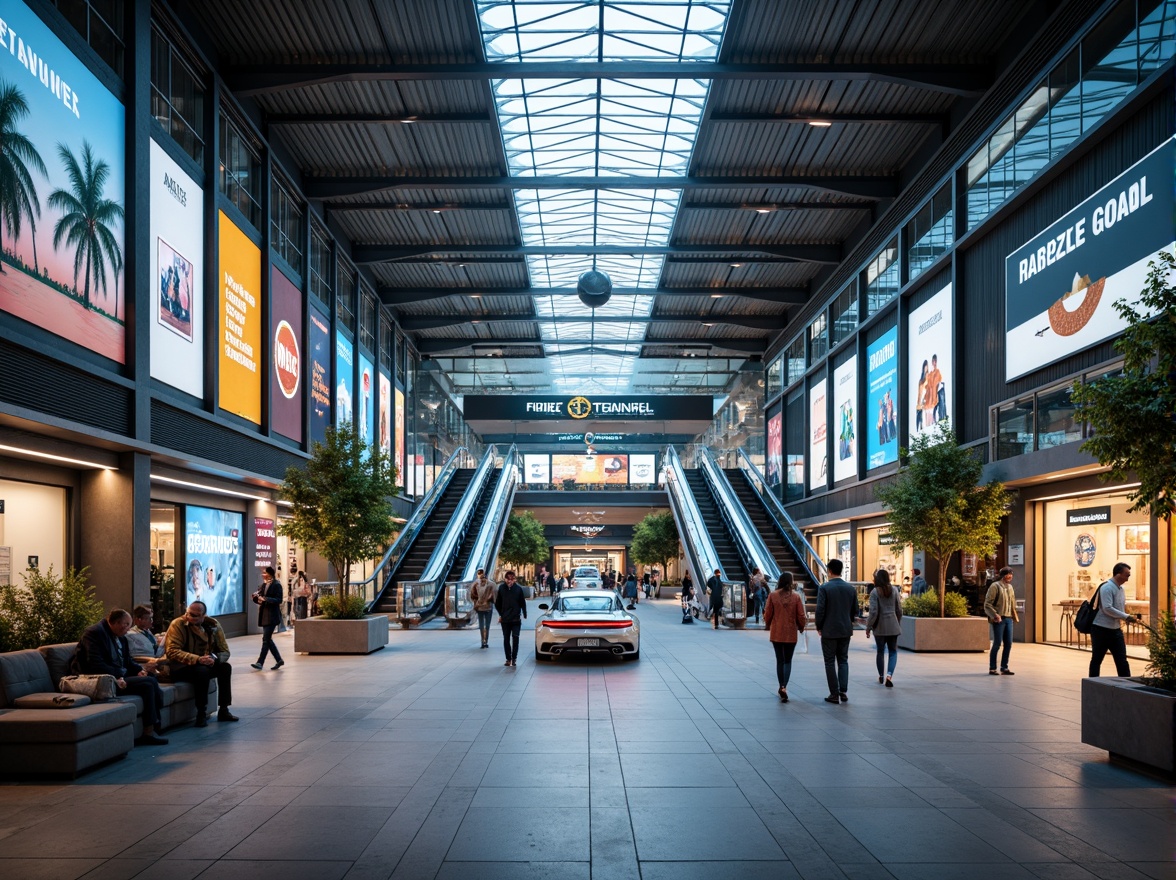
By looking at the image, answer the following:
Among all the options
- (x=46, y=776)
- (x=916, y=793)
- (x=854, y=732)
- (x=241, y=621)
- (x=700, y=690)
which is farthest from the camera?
(x=241, y=621)

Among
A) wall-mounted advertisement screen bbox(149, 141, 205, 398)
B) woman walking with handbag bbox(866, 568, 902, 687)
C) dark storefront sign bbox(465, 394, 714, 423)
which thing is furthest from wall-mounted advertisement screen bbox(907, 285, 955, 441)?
dark storefront sign bbox(465, 394, 714, 423)

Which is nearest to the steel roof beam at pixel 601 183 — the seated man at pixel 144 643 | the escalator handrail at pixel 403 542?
the escalator handrail at pixel 403 542

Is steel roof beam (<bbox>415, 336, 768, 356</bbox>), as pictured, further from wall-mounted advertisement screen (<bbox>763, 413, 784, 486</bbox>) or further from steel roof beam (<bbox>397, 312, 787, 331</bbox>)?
wall-mounted advertisement screen (<bbox>763, 413, 784, 486</bbox>)

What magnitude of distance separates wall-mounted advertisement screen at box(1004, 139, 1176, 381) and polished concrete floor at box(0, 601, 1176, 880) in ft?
20.8

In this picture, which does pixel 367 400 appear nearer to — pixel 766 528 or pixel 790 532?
pixel 766 528

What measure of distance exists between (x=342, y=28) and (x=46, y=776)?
1427 centimetres

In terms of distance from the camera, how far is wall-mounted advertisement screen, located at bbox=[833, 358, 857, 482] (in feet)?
97.5

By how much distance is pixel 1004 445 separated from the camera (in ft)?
61.3

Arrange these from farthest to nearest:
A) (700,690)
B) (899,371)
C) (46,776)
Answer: (899,371) < (700,690) < (46,776)

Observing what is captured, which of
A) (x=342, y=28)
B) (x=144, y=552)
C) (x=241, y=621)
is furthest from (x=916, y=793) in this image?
(x=241, y=621)

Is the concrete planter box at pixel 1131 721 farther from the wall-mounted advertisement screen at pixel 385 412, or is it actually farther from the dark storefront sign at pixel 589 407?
the dark storefront sign at pixel 589 407

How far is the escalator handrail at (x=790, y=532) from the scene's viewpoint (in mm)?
27156

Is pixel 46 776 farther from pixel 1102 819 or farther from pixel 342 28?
pixel 342 28

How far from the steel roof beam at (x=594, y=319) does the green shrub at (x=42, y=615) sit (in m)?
29.9
